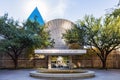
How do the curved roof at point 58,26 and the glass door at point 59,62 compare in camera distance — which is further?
the curved roof at point 58,26

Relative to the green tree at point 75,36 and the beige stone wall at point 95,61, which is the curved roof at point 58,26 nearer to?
the green tree at point 75,36

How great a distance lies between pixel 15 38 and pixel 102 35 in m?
10.9

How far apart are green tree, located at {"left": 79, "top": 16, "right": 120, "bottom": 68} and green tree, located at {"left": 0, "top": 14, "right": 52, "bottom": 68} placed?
20.4 ft

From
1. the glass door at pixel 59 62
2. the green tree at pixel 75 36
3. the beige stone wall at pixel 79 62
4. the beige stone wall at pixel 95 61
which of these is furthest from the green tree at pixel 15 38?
the beige stone wall at pixel 95 61

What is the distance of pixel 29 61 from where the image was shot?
3133 cm

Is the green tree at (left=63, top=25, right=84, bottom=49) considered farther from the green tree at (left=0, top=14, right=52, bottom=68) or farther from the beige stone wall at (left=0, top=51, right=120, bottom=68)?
the green tree at (left=0, top=14, right=52, bottom=68)

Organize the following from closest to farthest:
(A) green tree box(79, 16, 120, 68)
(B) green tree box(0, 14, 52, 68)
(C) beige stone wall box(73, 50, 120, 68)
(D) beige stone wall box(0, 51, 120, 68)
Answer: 1. (B) green tree box(0, 14, 52, 68)
2. (A) green tree box(79, 16, 120, 68)
3. (D) beige stone wall box(0, 51, 120, 68)
4. (C) beige stone wall box(73, 50, 120, 68)

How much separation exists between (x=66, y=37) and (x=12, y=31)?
7534 millimetres

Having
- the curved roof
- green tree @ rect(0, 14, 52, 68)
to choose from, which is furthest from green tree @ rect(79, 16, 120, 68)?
the curved roof

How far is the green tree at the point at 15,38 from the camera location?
27583 millimetres

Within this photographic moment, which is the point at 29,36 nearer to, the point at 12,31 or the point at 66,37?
the point at 12,31

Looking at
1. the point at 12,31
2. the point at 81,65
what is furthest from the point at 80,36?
the point at 12,31

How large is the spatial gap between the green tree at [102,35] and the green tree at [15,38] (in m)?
6.20

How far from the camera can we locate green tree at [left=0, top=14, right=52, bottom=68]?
90.5ft
